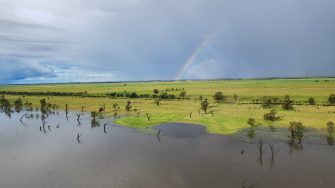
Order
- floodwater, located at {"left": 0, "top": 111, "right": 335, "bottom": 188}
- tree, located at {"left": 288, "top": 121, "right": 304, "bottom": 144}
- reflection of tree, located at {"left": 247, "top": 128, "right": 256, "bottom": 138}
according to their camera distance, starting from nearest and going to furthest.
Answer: floodwater, located at {"left": 0, "top": 111, "right": 335, "bottom": 188}, tree, located at {"left": 288, "top": 121, "right": 304, "bottom": 144}, reflection of tree, located at {"left": 247, "top": 128, "right": 256, "bottom": 138}

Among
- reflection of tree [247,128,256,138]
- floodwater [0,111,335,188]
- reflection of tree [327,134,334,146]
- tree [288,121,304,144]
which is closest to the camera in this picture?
floodwater [0,111,335,188]

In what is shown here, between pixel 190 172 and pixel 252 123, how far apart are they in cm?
2493

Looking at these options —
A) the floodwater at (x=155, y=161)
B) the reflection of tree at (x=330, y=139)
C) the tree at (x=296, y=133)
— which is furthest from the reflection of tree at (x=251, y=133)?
the reflection of tree at (x=330, y=139)

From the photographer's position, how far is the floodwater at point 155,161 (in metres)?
30.6

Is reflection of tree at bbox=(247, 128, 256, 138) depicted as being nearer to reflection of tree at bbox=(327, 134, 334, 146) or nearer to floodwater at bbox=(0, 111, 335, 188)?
floodwater at bbox=(0, 111, 335, 188)

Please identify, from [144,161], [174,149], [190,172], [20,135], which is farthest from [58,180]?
[20,135]

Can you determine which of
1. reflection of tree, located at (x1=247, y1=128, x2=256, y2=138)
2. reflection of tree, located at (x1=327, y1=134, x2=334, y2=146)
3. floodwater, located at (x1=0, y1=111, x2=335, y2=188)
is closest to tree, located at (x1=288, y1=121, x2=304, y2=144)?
floodwater, located at (x1=0, y1=111, x2=335, y2=188)

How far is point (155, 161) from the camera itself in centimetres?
3725

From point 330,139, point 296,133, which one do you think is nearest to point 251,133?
point 296,133

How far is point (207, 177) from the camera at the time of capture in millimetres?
31516

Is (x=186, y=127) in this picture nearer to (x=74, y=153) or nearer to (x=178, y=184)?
(x=74, y=153)

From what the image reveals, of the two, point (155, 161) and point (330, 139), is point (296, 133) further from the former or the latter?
point (155, 161)

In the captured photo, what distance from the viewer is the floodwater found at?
100ft

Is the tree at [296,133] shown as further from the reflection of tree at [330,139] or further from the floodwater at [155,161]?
the reflection of tree at [330,139]
